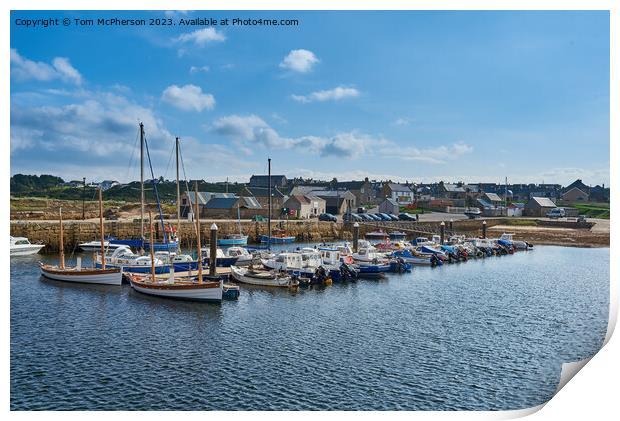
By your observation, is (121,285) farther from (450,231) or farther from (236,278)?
(450,231)

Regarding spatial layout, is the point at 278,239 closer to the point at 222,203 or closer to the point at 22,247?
the point at 222,203

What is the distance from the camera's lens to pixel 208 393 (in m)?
14.1

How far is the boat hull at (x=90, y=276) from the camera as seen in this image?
27.1 meters

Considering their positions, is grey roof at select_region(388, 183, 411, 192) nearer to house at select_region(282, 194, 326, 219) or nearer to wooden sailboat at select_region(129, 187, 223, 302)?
house at select_region(282, 194, 326, 219)

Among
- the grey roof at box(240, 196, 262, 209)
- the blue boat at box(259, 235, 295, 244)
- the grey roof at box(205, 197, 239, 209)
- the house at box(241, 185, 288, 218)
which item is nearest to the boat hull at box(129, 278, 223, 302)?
the blue boat at box(259, 235, 295, 244)

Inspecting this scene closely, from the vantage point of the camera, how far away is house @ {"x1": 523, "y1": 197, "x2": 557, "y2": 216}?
71.2 m

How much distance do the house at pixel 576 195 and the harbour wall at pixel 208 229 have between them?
18333 millimetres

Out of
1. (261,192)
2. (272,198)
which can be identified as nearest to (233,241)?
(272,198)

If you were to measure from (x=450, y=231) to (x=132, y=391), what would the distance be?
46.9m

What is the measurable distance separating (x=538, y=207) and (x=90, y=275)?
58906 millimetres

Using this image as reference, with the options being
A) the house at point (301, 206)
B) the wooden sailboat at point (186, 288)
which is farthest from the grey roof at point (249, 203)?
the wooden sailboat at point (186, 288)

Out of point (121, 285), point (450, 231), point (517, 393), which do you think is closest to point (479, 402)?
point (517, 393)

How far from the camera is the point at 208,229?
160 feet

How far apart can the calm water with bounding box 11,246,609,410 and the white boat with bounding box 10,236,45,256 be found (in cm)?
924
